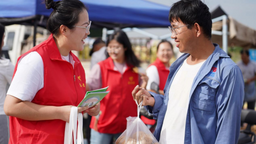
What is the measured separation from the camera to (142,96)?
1.89m

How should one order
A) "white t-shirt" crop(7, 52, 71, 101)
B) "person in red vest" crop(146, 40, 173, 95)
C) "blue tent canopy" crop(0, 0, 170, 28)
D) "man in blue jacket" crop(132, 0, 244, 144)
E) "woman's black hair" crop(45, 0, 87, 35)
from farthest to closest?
"person in red vest" crop(146, 40, 173, 95), "blue tent canopy" crop(0, 0, 170, 28), "woman's black hair" crop(45, 0, 87, 35), "man in blue jacket" crop(132, 0, 244, 144), "white t-shirt" crop(7, 52, 71, 101)

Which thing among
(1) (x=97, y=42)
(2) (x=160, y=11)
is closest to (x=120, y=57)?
(2) (x=160, y=11)

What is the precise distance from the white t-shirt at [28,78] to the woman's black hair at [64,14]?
28 centimetres

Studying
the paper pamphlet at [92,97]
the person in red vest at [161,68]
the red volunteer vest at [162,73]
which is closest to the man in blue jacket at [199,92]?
the paper pamphlet at [92,97]

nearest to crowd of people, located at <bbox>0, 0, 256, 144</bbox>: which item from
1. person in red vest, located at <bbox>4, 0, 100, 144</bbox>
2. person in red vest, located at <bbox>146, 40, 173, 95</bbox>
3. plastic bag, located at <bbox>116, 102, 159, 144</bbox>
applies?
person in red vest, located at <bbox>4, 0, 100, 144</bbox>

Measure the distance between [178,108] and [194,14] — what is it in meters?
0.65

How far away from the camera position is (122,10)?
428cm

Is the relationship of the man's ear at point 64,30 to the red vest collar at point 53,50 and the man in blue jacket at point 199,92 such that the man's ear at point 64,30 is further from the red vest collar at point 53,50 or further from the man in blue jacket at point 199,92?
the man in blue jacket at point 199,92

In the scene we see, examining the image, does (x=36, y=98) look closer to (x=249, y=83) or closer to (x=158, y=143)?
(x=158, y=143)

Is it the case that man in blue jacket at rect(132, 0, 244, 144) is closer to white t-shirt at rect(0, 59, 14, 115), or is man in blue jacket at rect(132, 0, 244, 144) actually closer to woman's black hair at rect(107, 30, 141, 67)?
white t-shirt at rect(0, 59, 14, 115)

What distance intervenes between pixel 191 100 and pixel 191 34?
1.49 feet

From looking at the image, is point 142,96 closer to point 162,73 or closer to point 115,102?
point 115,102

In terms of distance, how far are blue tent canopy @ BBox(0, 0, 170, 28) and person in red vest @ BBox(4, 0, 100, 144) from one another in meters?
1.81

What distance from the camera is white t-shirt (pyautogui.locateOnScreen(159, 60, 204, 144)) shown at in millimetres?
1715
